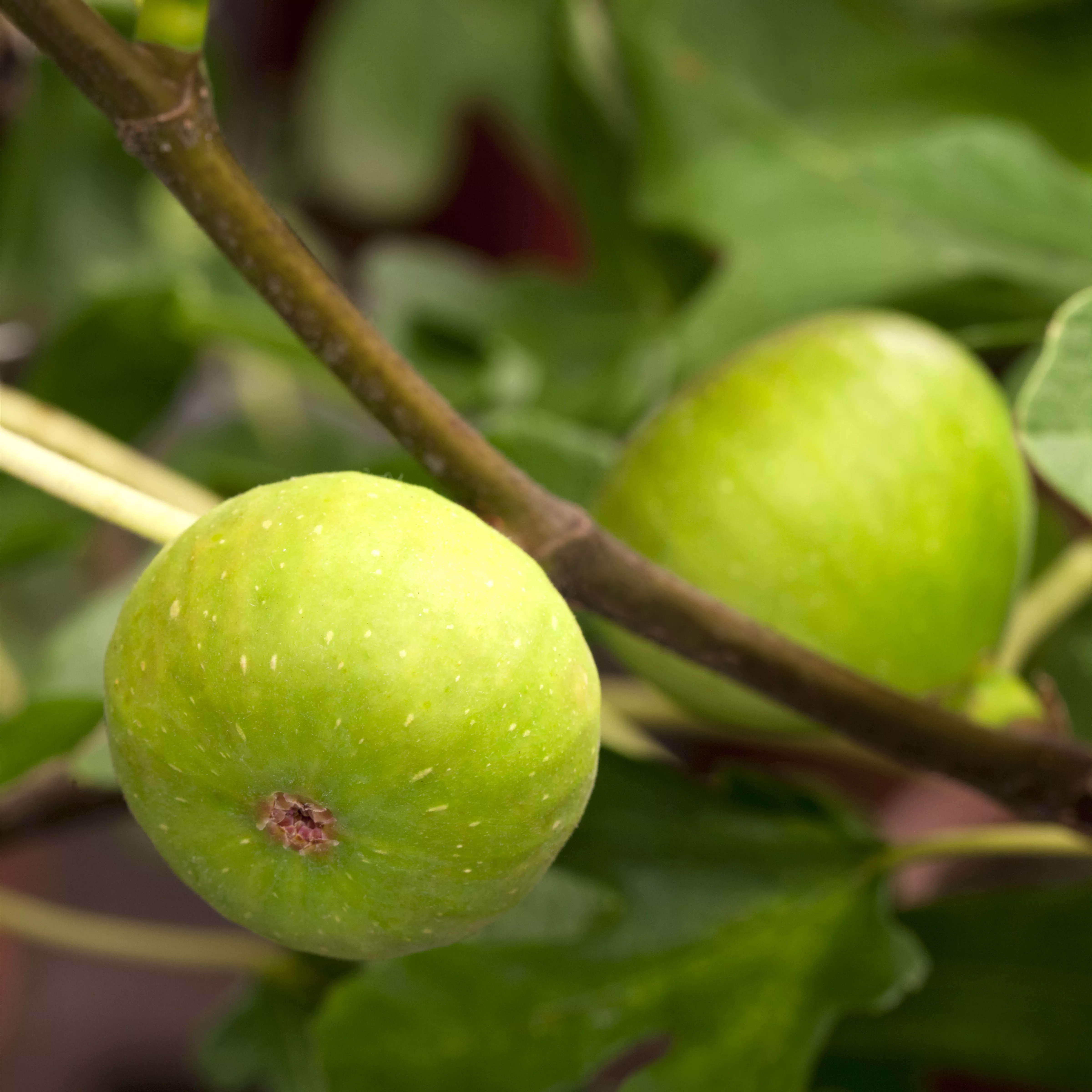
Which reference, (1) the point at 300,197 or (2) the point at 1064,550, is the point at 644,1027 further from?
(1) the point at 300,197

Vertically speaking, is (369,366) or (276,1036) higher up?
(369,366)

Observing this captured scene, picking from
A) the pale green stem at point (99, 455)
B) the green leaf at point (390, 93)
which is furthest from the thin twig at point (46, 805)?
the green leaf at point (390, 93)

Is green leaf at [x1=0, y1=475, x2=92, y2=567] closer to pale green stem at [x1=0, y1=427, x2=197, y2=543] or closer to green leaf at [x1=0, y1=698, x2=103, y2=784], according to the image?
green leaf at [x1=0, y1=698, x2=103, y2=784]

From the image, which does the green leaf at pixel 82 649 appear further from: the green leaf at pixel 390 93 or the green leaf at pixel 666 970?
the green leaf at pixel 390 93

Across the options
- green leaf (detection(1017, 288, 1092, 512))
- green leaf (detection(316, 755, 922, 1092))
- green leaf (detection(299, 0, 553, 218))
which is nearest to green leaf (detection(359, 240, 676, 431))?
green leaf (detection(299, 0, 553, 218))

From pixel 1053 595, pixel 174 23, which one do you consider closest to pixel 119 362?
pixel 174 23

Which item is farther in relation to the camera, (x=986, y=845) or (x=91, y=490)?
(x=986, y=845)

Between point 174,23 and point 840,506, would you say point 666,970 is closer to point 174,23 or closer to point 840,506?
point 840,506

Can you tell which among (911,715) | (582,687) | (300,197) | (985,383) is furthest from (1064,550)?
(300,197)
